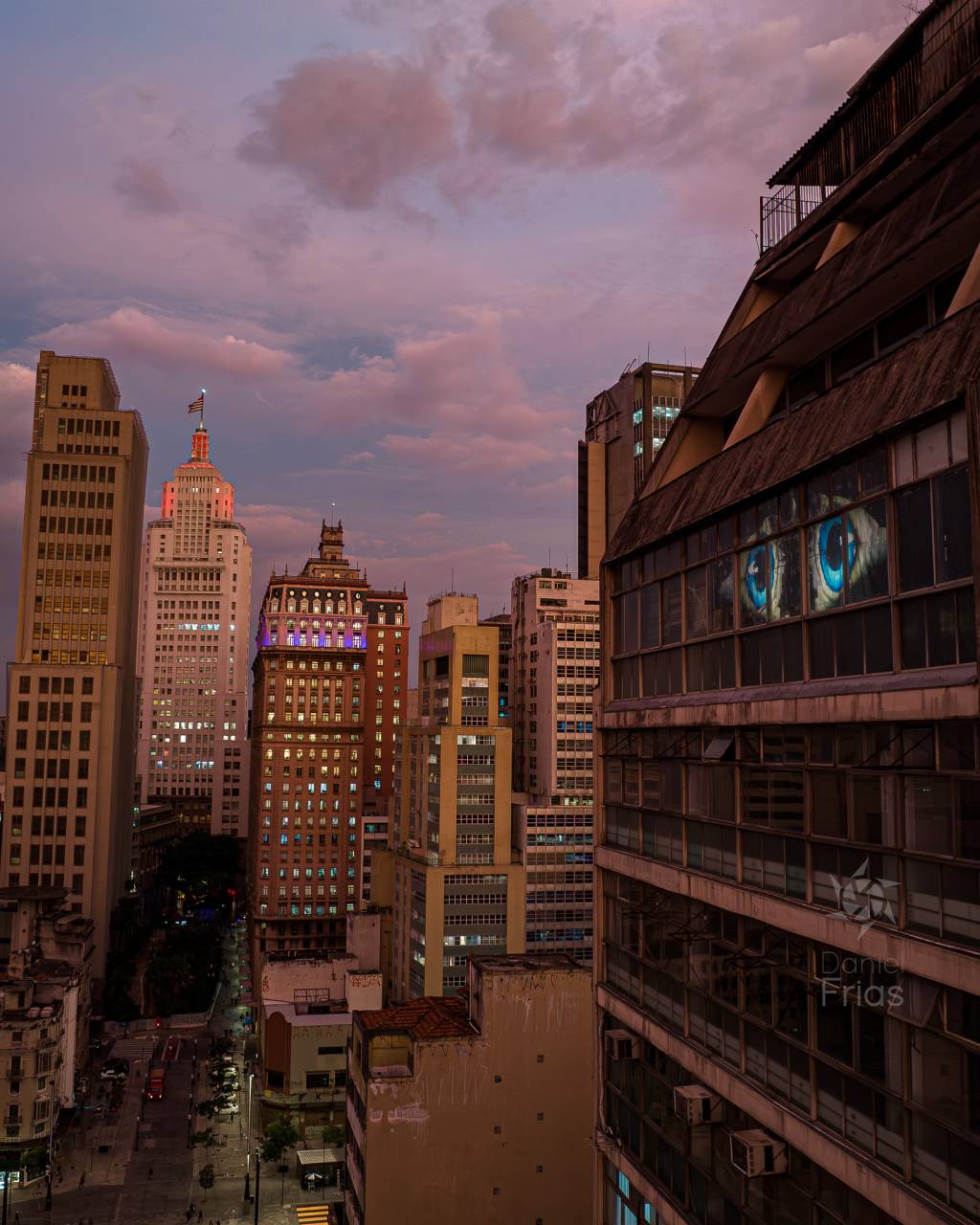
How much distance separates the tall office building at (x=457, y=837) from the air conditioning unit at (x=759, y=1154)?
279ft

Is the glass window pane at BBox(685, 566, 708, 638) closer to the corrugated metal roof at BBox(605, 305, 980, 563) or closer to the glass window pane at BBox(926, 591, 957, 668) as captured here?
the corrugated metal roof at BBox(605, 305, 980, 563)

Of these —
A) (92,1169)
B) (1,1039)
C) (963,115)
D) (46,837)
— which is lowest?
(92,1169)

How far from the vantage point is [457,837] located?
340 feet

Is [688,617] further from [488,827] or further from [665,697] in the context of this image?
[488,827]

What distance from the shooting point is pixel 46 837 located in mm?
124438

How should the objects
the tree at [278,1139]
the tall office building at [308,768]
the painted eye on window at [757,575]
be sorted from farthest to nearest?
the tall office building at [308,768] < the tree at [278,1139] < the painted eye on window at [757,575]

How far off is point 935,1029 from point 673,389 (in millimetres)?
112859

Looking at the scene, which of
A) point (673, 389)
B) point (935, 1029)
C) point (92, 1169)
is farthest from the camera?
point (673, 389)

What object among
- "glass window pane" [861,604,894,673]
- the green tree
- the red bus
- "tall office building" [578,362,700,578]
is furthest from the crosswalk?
"tall office building" [578,362,700,578]

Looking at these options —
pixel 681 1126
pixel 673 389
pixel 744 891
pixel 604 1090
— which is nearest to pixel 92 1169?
pixel 604 1090

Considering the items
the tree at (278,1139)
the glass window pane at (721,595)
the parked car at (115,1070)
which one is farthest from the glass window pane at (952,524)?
the parked car at (115,1070)

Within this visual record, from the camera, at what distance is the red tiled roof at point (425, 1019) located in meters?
59.3

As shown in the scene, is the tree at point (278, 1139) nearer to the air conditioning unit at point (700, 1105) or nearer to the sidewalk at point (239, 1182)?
the sidewalk at point (239, 1182)

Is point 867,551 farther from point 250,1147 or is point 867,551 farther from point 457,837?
point 457,837
